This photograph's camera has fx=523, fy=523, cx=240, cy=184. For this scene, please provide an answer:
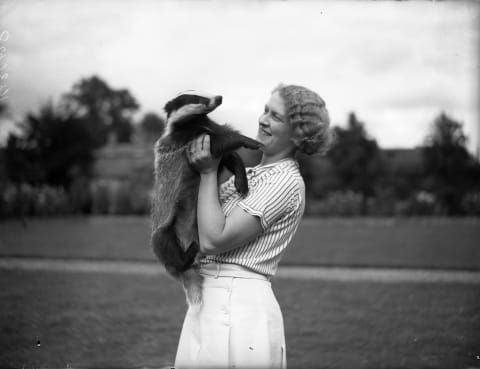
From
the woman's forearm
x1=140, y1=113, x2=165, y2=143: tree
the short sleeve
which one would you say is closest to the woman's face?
the short sleeve

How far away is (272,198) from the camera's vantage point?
2391 mm

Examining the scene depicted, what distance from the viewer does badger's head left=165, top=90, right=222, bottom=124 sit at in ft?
8.91

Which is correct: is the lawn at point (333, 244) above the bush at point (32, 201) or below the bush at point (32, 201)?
below

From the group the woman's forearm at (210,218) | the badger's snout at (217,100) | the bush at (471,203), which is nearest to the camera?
the woman's forearm at (210,218)

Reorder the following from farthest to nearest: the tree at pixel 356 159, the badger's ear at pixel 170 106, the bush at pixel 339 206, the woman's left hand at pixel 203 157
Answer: the bush at pixel 339 206 < the tree at pixel 356 159 < the badger's ear at pixel 170 106 < the woman's left hand at pixel 203 157

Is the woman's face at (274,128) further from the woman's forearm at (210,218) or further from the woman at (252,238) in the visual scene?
the woman's forearm at (210,218)

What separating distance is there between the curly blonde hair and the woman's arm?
1.41ft

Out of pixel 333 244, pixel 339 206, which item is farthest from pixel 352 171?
pixel 333 244

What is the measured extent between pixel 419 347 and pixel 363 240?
9.41 m

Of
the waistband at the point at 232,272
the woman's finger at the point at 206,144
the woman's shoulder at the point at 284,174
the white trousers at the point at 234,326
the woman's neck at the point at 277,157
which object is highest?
the woman's finger at the point at 206,144

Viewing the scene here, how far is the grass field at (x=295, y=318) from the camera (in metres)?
5.29

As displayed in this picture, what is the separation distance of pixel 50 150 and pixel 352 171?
1525 centimetres

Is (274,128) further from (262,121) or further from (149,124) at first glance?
(149,124)

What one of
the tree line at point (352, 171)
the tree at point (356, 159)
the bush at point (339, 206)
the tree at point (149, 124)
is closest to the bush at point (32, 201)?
the tree line at point (352, 171)
